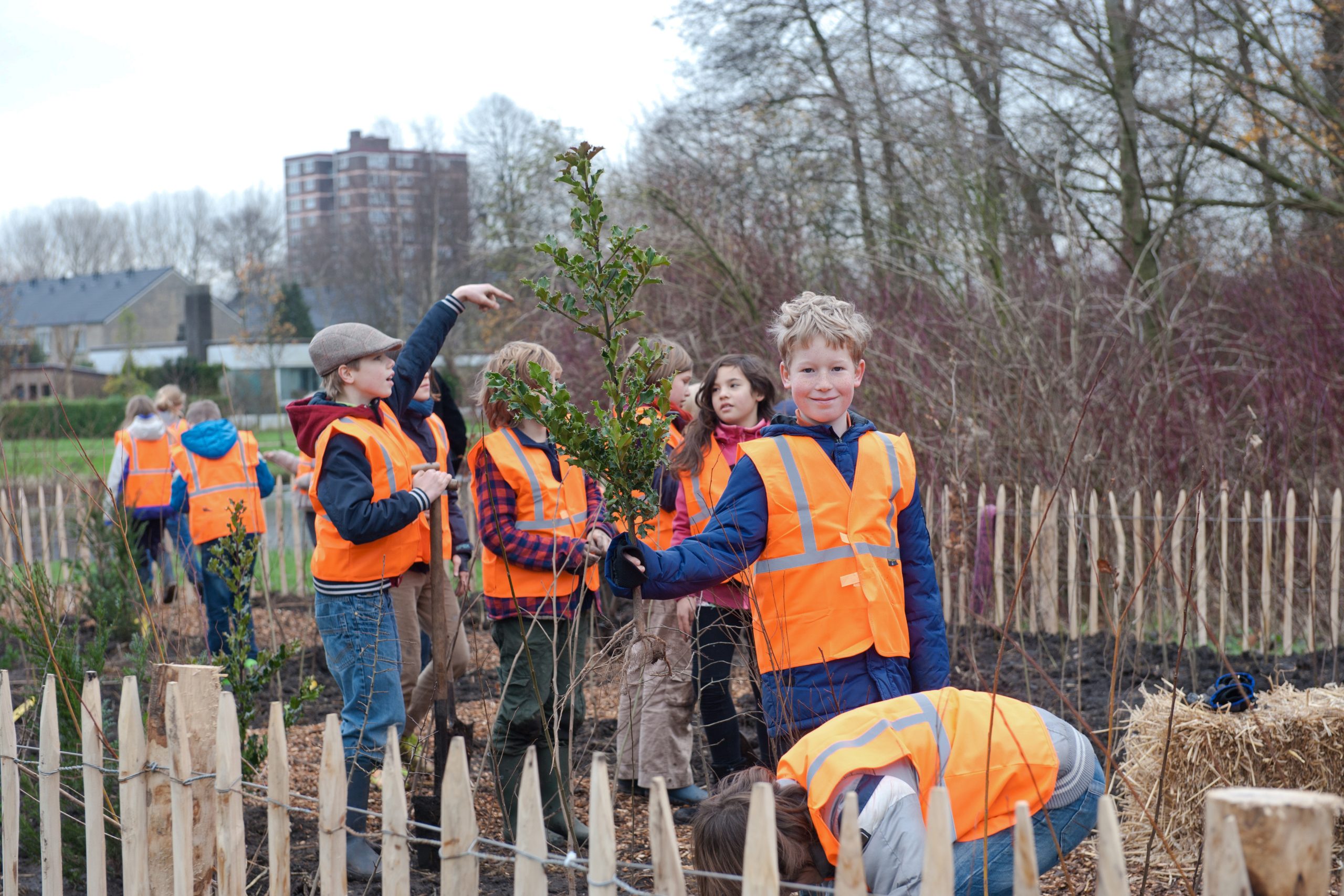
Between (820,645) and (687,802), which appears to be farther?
(687,802)

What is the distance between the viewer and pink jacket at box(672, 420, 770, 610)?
3.90 meters

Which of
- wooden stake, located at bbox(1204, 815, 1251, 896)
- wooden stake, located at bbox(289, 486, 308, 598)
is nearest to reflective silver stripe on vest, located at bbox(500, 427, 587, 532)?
wooden stake, located at bbox(1204, 815, 1251, 896)

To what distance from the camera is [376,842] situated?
3.65 metres

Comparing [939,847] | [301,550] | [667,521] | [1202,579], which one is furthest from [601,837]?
[301,550]

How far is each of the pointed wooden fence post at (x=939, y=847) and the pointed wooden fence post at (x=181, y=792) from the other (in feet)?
5.46

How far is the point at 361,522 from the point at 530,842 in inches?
69.0

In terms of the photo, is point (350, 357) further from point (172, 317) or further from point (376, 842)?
point (172, 317)

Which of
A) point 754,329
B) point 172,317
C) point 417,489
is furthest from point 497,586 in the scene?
point 172,317

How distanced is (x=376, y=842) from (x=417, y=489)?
120 centimetres

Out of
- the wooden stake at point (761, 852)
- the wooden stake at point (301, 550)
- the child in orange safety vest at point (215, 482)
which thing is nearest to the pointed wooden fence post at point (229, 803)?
the wooden stake at point (761, 852)

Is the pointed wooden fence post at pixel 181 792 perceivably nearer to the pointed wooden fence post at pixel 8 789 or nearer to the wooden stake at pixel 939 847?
the pointed wooden fence post at pixel 8 789

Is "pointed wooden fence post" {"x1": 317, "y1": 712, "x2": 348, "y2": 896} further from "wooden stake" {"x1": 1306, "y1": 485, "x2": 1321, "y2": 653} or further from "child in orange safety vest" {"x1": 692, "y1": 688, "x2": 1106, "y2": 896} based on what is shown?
"wooden stake" {"x1": 1306, "y1": 485, "x2": 1321, "y2": 653}

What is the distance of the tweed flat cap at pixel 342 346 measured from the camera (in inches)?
137

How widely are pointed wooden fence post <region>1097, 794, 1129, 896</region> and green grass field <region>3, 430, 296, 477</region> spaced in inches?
96.0
